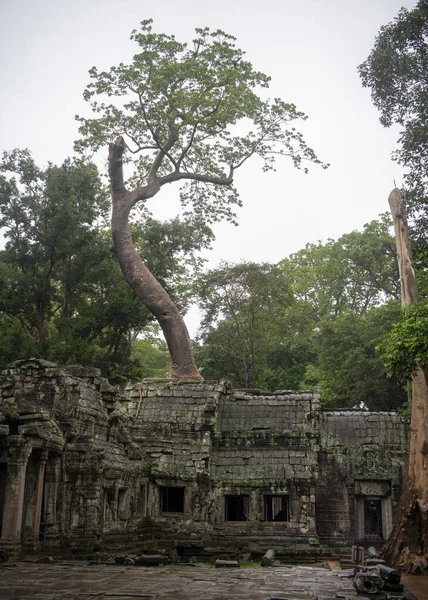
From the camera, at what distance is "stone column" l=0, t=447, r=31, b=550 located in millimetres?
12805

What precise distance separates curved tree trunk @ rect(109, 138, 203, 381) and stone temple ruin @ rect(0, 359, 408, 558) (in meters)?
3.25

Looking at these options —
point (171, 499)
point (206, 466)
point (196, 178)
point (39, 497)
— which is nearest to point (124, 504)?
point (171, 499)

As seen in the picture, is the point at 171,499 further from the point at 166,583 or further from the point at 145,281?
the point at 145,281

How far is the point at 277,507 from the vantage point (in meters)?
18.8

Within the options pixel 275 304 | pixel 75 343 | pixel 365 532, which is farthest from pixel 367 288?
pixel 365 532

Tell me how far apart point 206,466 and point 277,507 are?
2.49m

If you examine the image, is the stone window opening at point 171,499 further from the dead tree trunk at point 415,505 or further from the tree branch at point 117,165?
the tree branch at point 117,165

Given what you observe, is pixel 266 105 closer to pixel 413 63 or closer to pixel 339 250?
pixel 413 63

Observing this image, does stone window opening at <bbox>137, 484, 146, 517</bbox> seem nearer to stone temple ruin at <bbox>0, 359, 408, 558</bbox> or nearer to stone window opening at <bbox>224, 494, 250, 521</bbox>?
stone temple ruin at <bbox>0, 359, 408, 558</bbox>

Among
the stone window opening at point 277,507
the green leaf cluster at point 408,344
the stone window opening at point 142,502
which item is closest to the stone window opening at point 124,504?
the stone window opening at point 142,502

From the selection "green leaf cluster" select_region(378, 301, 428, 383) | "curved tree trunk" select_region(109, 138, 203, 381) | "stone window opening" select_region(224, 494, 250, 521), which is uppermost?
"curved tree trunk" select_region(109, 138, 203, 381)

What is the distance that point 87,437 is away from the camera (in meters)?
15.6

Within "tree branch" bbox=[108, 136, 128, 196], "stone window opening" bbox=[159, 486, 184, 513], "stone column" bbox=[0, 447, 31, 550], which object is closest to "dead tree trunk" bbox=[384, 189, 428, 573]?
"stone window opening" bbox=[159, 486, 184, 513]

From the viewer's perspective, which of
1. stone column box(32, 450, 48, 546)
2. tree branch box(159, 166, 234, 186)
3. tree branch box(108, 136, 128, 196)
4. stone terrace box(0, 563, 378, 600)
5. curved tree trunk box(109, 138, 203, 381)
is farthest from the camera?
tree branch box(159, 166, 234, 186)
